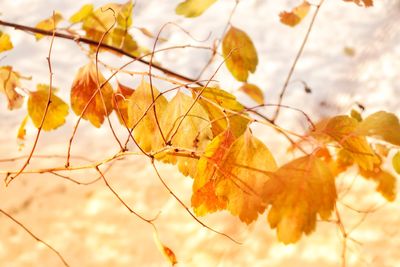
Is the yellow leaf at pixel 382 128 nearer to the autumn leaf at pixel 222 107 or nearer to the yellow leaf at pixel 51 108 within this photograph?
the autumn leaf at pixel 222 107

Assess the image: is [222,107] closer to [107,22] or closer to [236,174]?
[236,174]

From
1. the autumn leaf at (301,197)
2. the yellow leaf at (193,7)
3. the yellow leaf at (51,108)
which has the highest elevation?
the yellow leaf at (193,7)

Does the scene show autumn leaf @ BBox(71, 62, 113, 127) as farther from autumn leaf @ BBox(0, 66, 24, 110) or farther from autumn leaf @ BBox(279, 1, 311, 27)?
autumn leaf @ BBox(279, 1, 311, 27)

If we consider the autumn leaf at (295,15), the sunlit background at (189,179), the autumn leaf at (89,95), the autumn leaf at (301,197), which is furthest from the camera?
the sunlit background at (189,179)

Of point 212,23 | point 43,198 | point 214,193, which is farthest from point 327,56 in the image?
point 214,193

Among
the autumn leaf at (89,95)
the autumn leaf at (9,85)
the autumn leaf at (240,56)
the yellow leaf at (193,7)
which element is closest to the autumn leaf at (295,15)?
the autumn leaf at (240,56)

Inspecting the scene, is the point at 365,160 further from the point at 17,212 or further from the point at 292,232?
the point at 17,212

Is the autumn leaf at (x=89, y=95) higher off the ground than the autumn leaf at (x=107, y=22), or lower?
lower

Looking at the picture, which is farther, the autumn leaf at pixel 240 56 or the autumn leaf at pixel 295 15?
the autumn leaf at pixel 295 15
